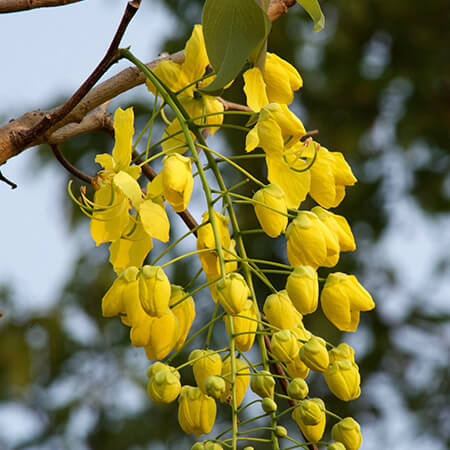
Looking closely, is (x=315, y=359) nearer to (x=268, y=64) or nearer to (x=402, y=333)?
(x=268, y=64)

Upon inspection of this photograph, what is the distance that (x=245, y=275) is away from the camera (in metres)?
0.53

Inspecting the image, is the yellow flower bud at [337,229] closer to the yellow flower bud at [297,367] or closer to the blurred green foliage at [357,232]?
the yellow flower bud at [297,367]

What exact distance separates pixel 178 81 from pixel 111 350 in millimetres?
3098

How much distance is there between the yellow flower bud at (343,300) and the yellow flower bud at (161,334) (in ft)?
0.39

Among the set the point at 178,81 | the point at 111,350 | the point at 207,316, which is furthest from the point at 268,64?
the point at 111,350

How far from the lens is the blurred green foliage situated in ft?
10.7

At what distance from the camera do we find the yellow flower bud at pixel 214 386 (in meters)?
0.46

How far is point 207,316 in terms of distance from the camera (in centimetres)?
252

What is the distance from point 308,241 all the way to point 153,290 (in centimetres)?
11

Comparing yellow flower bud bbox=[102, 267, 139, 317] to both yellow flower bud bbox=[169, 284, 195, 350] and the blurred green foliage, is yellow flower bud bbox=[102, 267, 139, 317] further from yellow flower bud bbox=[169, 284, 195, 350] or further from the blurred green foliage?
the blurred green foliage

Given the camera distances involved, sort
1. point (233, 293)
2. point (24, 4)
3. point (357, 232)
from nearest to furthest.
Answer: point (233, 293) → point (24, 4) → point (357, 232)

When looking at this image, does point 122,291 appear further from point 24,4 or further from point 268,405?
point 24,4

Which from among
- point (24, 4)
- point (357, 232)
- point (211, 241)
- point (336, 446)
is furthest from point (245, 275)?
point (357, 232)

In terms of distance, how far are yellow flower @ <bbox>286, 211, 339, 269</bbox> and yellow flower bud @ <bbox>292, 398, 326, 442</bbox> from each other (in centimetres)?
10
